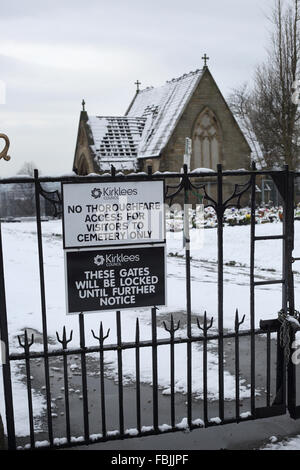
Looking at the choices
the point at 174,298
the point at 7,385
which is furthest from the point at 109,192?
the point at 174,298

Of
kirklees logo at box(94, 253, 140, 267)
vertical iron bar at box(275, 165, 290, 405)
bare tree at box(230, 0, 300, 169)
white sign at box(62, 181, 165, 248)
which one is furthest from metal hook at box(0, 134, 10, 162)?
bare tree at box(230, 0, 300, 169)

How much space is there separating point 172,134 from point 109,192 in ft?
91.7

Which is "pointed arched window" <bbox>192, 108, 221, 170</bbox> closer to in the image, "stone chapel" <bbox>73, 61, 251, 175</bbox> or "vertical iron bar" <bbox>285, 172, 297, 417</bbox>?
"stone chapel" <bbox>73, 61, 251, 175</bbox>

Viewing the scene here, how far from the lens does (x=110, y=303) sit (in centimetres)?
441

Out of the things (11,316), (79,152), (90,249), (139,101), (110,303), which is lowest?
(11,316)

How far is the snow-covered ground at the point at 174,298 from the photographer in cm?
609

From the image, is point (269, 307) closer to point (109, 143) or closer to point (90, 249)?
point (90, 249)

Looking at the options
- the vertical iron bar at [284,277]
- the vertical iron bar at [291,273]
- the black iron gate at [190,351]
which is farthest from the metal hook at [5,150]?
the vertical iron bar at [291,273]

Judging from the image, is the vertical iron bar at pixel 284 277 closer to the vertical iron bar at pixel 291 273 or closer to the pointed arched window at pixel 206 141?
the vertical iron bar at pixel 291 273

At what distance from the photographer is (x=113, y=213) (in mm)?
4305

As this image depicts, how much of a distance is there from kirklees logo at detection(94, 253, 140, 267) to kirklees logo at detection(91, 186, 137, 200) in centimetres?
52

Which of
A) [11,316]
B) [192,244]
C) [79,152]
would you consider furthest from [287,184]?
[79,152]

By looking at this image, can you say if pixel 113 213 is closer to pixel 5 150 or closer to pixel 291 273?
pixel 5 150

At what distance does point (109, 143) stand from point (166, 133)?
13.6 ft
